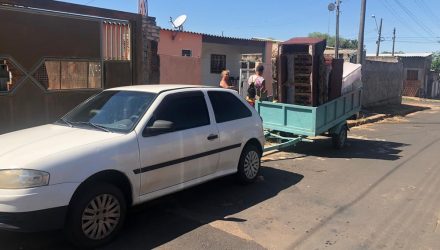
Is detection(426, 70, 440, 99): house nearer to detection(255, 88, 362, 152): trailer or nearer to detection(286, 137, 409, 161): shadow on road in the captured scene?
detection(286, 137, 409, 161): shadow on road

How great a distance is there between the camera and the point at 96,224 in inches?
175

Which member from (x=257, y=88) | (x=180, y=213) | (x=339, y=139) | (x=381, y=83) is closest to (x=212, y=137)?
(x=180, y=213)

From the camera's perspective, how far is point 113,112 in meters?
5.37

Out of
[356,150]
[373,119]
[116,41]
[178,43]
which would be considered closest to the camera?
[116,41]

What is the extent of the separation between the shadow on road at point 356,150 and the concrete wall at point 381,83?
9165mm

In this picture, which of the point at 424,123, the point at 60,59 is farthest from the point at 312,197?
the point at 424,123

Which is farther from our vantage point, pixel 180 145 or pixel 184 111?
pixel 184 111

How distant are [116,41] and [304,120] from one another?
14.5ft

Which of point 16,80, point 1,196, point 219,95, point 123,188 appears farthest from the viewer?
point 16,80

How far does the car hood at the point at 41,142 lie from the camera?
4.16 metres

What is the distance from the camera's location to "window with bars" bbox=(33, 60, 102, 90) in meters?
8.41

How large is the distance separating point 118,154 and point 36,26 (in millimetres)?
4678

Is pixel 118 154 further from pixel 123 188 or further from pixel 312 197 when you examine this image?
pixel 312 197

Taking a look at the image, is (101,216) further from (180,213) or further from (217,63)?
(217,63)
